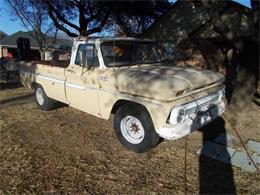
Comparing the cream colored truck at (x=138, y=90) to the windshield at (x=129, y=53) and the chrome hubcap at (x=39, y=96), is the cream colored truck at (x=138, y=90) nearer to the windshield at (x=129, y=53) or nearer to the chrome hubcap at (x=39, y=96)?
the windshield at (x=129, y=53)

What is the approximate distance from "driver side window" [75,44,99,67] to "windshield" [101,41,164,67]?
0.70 feet

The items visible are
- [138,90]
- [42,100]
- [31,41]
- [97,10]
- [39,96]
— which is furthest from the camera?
[31,41]

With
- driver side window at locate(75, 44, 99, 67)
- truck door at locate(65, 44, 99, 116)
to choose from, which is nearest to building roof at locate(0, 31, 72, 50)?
truck door at locate(65, 44, 99, 116)

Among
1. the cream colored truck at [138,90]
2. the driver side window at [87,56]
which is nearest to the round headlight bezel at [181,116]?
the cream colored truck at [138,90]

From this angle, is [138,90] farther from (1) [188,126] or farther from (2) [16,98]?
(2) [16,98]

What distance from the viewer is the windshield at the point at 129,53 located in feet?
17.1

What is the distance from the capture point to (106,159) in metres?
4.48

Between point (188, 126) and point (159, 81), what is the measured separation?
857mm

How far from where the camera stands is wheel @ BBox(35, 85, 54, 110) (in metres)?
7.13

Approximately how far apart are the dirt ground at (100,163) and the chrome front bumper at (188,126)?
22.1 inches

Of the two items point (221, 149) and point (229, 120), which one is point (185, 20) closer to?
point (229, 120)

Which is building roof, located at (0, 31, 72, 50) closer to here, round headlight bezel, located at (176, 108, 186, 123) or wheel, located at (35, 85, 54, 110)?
wheel, located at (35, 85, 54, 110)

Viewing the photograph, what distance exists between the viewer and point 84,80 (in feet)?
17.7

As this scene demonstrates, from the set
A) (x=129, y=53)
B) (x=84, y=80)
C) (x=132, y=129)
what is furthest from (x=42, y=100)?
(x=132, y=129)
